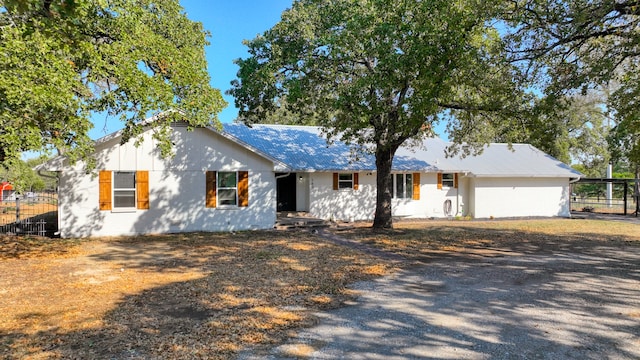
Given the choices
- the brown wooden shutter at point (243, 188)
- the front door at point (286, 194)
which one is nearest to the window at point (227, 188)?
the brown wooden shutter at point (243, 188)

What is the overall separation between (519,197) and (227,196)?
1612cm

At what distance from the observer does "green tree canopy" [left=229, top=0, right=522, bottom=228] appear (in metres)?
10.7

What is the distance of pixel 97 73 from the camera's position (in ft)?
29.1

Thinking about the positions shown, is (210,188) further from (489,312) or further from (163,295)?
(489,312)

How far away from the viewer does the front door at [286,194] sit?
63.7 ft

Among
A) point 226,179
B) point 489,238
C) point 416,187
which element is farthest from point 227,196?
point 489,238

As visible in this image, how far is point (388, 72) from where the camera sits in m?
11.4

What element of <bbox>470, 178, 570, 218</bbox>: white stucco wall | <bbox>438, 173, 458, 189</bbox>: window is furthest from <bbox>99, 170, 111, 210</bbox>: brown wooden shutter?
<bbox>470, 178, 570, 218</bbox>: white stucco wall

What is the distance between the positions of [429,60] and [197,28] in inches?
268

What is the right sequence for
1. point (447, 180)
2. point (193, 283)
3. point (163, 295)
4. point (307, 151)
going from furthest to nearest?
1. point (447, 180)
2. point (307, 151)
3. point (193, 283)
4. point (163, 295)

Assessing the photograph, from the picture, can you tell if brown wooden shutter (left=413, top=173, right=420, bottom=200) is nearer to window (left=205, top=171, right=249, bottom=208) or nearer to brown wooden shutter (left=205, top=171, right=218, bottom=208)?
window (left=205, top=171, right=249, bottom=208)

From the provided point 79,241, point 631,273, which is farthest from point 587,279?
point 79,241

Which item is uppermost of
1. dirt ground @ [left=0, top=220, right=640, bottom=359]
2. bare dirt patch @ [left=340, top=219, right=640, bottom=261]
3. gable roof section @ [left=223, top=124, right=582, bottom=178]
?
gable roof section @ [left=223, top=124, right=582, bottom=178]

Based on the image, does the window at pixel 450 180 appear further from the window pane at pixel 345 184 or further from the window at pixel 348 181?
the window pane at pixel 345 184
